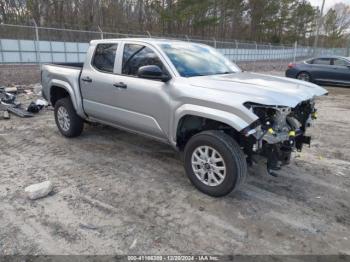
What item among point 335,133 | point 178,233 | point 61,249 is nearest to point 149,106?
point 178,233

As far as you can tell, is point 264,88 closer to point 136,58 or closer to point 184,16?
point 136,58

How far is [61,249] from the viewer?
280 cm

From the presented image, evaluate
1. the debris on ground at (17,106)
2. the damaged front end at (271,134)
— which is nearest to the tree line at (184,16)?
the debris on ground at (17,106)

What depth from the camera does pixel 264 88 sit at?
353 centimetres

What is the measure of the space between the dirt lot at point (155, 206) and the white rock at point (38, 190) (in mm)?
89

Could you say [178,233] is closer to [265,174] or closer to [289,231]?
[289,231]

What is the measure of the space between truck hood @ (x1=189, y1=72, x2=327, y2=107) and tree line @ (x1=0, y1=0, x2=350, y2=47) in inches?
782

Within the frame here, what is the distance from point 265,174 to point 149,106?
1.86 metres

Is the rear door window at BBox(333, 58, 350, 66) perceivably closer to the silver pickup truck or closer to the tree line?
the silver pickup truck

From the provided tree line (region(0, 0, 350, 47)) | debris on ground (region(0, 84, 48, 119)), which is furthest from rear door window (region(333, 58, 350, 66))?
tree line (region(0, 0, 350, 47))

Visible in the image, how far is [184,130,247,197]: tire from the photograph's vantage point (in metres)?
3.46

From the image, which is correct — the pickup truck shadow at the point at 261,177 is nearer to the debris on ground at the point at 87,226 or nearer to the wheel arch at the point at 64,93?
the wheel arch at the point at 64,93

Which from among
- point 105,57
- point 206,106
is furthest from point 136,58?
point 206,106

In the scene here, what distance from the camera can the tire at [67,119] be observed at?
5.62m
